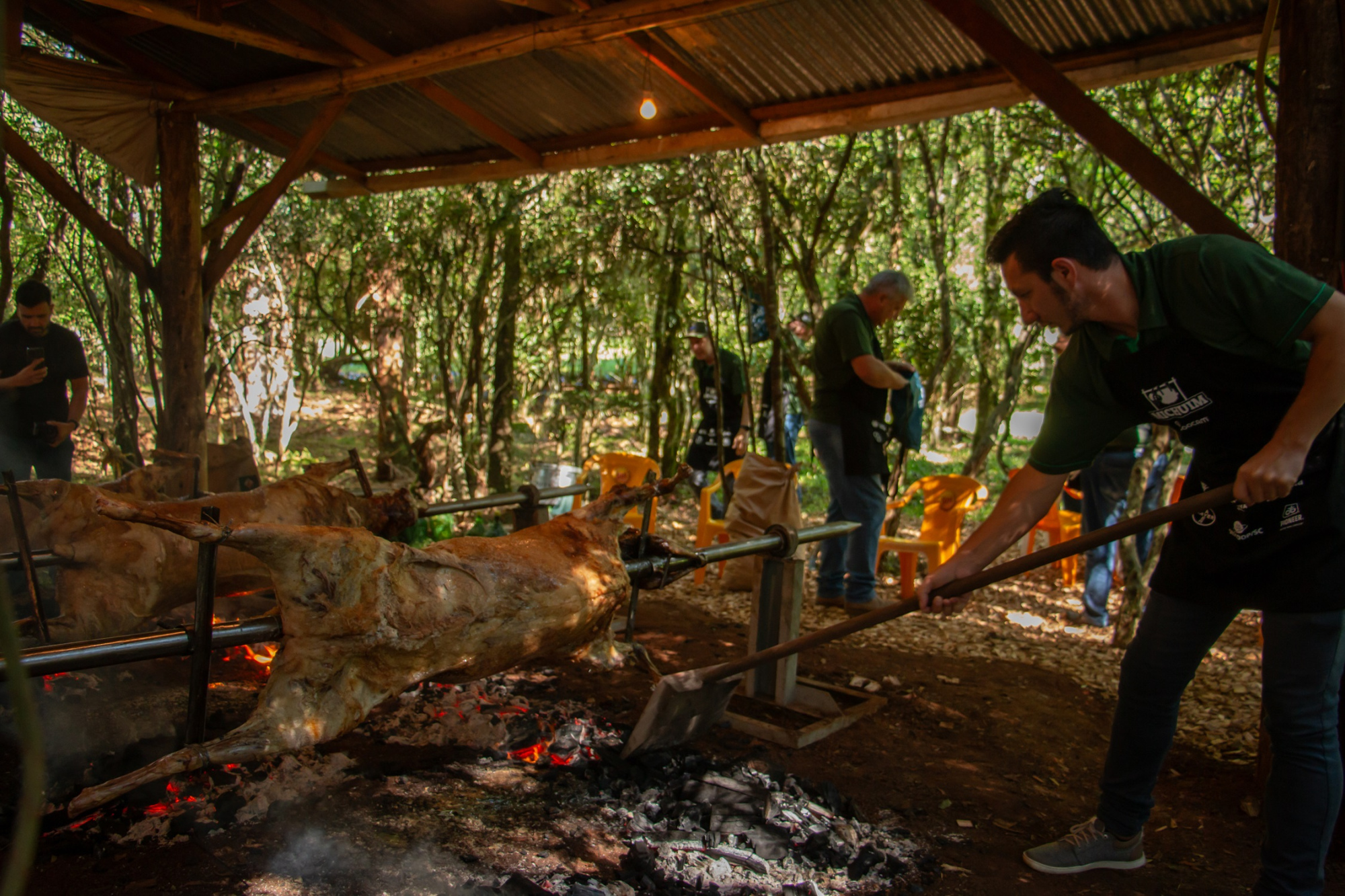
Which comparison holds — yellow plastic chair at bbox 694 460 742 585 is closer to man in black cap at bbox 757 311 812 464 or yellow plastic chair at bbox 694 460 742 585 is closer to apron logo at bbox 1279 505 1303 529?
man in black cap at bbox 757 311 812 464

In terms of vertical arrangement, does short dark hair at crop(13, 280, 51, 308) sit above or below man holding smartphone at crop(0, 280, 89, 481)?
above

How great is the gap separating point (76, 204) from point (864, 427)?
504cm

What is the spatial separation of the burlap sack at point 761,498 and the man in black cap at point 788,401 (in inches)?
25.0

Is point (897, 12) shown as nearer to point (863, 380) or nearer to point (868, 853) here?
point (863, 380)

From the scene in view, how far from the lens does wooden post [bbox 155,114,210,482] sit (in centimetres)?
571

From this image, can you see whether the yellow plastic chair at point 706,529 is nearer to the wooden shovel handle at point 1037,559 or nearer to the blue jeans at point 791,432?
the blue jeans at point 791,432

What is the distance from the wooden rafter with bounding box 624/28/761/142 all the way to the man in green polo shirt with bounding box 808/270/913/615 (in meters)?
1.29

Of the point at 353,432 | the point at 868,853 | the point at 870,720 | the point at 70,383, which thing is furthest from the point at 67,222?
the point at 868,853

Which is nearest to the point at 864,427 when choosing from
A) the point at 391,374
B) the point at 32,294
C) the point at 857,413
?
the point at 857,413

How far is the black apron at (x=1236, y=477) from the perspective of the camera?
2342mm

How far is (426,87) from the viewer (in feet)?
18.3

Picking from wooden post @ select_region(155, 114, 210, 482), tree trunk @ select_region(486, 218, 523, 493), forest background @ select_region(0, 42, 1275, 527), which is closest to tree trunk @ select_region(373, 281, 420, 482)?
forest background @ select_region(0, 42, 1275, 527)

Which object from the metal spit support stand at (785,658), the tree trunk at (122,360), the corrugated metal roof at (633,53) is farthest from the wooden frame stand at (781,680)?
the tree trunk at (122,360)

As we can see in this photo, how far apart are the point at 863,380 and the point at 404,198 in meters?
6.12
